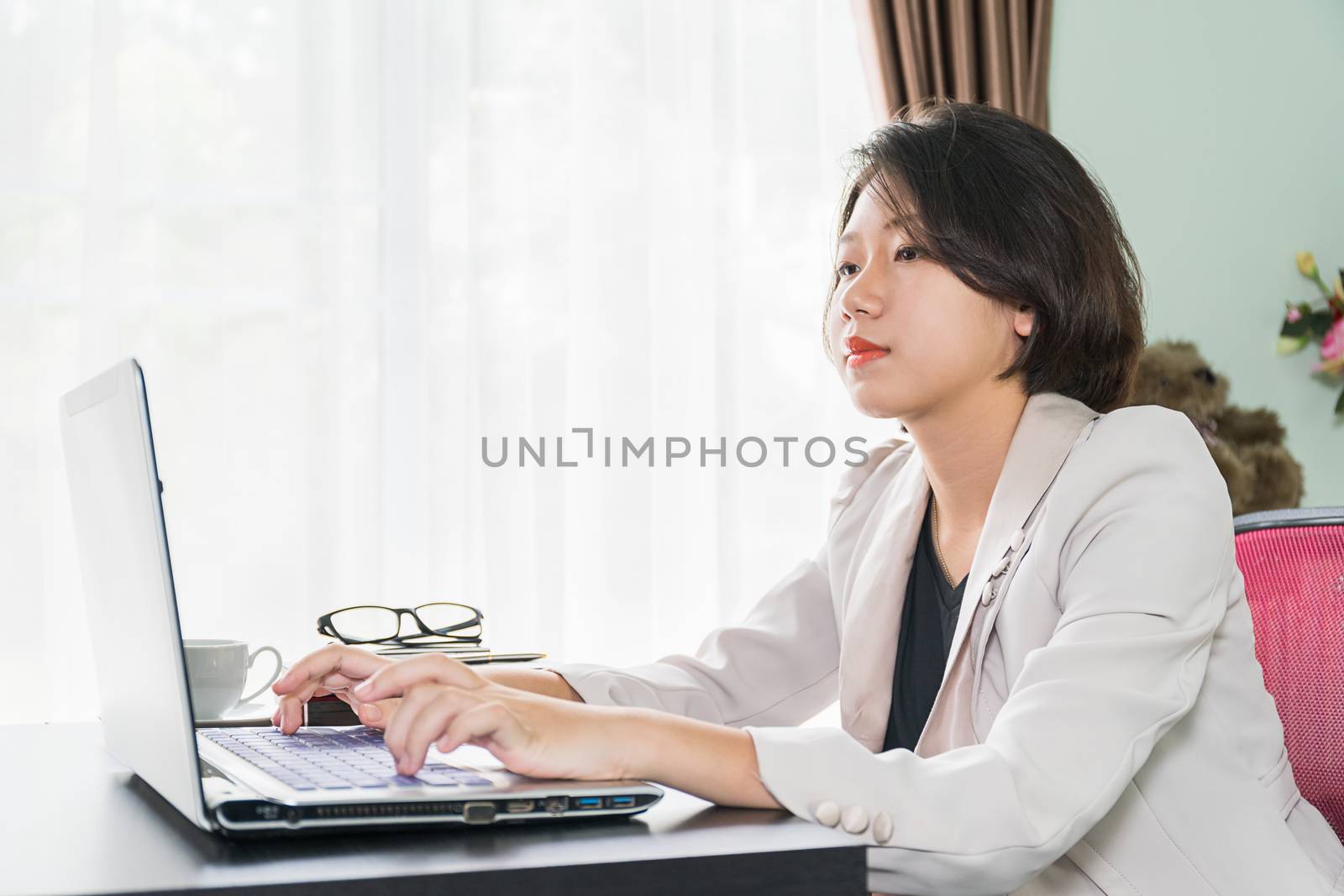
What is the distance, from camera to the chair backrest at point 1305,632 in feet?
3.48

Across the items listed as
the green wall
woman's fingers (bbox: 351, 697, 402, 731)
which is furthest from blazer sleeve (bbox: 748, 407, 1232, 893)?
the green wall

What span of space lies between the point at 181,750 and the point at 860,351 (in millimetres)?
752

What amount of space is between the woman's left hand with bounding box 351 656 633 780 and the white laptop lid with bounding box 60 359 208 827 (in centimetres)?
11

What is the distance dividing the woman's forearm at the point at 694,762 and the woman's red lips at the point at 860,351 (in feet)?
1.77

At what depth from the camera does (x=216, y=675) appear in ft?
3.79

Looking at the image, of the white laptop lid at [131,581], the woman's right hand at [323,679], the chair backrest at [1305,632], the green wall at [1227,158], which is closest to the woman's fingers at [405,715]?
the white laptop lid at [131,581]

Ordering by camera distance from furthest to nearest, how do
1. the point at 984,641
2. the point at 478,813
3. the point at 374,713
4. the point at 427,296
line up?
the point at 427,296
the point at 984,641
the point at 374,713
the point at 478,813

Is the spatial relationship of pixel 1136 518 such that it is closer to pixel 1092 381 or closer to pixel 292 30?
pixel 1092 381

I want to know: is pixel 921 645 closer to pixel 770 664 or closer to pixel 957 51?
pixel 770 664

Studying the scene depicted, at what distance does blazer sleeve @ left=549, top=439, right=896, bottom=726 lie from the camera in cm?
117

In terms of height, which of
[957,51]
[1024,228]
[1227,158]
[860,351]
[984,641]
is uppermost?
[957,51]

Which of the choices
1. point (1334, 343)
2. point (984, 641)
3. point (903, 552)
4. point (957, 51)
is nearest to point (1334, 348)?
point (1334, 343)

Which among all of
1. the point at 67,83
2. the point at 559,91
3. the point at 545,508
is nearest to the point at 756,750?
the point at 545,508

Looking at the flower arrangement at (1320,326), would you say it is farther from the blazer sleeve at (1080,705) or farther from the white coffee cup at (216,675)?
the white coffee cup at (216,675)
